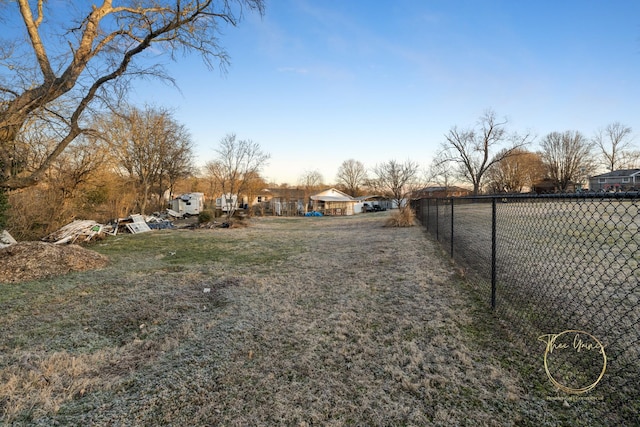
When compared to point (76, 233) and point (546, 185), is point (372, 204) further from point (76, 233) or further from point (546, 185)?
point (76, 233)

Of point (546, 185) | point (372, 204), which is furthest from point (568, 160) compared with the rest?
point (372, 204)

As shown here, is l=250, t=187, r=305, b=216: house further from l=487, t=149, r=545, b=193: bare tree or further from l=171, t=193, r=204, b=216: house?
l=487, t=149, r=545, b=193: bare tree

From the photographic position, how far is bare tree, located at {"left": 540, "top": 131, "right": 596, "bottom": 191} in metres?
44.8

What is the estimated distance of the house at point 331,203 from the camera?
3925cm

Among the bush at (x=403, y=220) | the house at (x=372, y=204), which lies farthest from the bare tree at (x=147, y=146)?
the house at (x=372, y=204)

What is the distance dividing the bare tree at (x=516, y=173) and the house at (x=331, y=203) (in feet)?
73.0

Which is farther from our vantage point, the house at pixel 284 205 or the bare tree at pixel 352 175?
the bare tree at pixel 352 175

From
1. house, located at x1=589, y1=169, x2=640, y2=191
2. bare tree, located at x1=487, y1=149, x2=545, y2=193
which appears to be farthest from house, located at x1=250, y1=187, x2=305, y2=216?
house, located at x1=589, y1=169, x2=640, y2=191

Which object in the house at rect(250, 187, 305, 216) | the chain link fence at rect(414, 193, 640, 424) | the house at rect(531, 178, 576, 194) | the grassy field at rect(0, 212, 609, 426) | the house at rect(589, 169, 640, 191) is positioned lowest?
the grassy field at rect(0, 212, 609, 426)

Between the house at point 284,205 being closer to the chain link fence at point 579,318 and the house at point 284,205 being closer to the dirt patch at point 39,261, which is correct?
the dirt patch at point 39,261

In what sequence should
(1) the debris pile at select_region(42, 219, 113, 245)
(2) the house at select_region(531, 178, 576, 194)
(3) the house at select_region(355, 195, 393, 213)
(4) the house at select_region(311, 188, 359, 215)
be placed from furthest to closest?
(3) the house at select_region(355, 195, 393, 213) < (2) the house at select_region(531, 178, 576, 194) < (4) the house at select_region(311, 188, 359, 215) < (1) the debris pile at select_region(42, 219, 113, 245)

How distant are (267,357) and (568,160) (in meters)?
59.0

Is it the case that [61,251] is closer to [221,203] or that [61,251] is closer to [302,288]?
[302,288]

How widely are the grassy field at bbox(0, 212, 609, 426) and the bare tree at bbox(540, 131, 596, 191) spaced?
5326 centimetres
